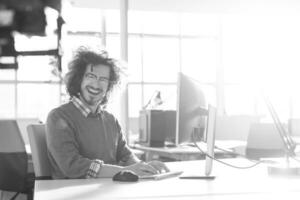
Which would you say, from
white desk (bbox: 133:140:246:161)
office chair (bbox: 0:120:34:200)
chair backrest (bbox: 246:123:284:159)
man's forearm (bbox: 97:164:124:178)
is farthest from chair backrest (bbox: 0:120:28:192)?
chair backrest (bbox: 246:123:284:159)

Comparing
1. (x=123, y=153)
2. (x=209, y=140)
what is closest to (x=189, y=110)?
(x=209, y=140)

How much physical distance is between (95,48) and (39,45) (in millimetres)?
4495

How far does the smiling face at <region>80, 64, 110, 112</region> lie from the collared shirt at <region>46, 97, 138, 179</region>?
1.7 inches

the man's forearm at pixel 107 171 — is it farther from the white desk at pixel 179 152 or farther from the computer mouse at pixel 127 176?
the white desk at pixel 179 152

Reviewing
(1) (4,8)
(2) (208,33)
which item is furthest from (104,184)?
(2) (208,33)

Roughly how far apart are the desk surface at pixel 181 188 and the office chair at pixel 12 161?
132cm

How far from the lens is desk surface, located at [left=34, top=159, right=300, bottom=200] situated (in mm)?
1325

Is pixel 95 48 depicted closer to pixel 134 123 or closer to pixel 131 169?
pixel 131 169

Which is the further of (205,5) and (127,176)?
(205,5)

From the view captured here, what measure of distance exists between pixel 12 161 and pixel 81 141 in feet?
3.43

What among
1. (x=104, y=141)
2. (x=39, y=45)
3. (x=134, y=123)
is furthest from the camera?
(x=134, y=123)

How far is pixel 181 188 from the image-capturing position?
1479mm

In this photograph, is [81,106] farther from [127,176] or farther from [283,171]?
[283,171]

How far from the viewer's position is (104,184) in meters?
1.58
